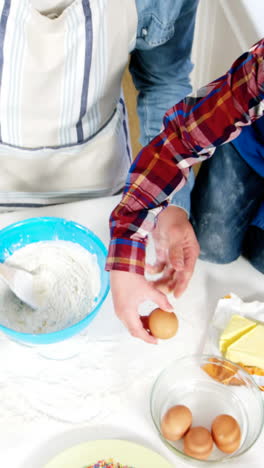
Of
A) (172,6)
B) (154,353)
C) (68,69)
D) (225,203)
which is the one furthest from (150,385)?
(172,6)

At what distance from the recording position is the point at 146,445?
0.70 m

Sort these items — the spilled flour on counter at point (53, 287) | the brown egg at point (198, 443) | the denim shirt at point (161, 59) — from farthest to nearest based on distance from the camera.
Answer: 1. the denim shirt at point (161, 59)
2. the spilled flour on counter at point (53, 287)
3. the brown egg at point (198, 443)

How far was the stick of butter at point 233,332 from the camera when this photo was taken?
77cm

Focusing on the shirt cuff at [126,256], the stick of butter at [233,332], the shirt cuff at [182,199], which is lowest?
the stick of butter at [233,332]

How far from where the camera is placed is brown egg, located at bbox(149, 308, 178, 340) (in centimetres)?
75

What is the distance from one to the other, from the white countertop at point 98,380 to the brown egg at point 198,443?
0.02 metres

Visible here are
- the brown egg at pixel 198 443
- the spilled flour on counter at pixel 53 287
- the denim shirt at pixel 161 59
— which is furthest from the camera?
the denim shirt at pixel 161 59

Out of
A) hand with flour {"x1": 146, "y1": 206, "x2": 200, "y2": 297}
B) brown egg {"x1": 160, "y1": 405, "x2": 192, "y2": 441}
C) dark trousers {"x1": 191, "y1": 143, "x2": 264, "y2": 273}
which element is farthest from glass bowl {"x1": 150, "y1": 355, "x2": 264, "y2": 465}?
dark trousers {"x1": 191, "y1": 143, "x2": 264, "y2": 273}

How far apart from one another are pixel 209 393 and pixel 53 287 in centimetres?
28

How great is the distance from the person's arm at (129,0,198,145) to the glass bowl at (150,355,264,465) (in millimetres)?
460

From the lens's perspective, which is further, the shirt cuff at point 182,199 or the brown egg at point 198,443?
the shirt cuff at point 182,199

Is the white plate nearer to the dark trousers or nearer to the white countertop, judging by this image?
the white countertop

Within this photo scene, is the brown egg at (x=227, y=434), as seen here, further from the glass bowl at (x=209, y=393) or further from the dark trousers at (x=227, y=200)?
the dark trousers at (x=227, y=200)

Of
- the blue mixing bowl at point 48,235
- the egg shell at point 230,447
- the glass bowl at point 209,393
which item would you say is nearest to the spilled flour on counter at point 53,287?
the blue mixing bowl at point 48,235
